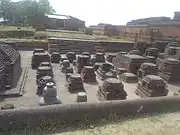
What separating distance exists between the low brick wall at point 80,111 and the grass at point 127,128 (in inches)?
5.9

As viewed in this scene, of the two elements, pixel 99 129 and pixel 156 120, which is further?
pixel 156 120

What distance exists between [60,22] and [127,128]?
28195mm

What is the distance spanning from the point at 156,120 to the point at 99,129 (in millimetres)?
1290

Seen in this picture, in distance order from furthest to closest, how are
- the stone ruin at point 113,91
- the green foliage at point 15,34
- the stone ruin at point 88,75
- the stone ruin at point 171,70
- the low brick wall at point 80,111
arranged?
1. the green foliage at point 15,34
2. the stone ruin at point 171,70
3. the stone ruin at point 88,75
4. the stone ruin at point 113,91
5. the low brick wall at point 80,111

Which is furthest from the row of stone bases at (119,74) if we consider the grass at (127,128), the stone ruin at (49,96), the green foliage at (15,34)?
the green foliage at (15,34)

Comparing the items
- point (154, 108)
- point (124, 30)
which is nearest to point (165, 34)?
point (124, 30)

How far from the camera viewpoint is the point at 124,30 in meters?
25.2

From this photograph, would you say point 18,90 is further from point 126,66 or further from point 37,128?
point 126,66

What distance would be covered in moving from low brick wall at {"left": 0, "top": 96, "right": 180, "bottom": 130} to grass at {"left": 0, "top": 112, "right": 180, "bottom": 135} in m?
Answer: 0.15

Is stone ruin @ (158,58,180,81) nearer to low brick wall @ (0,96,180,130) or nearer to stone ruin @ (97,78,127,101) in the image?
stone ruin @ (97,78,127,101)

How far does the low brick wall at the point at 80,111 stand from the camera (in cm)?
335

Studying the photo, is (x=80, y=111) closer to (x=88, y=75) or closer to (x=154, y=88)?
(x=154, y=88)

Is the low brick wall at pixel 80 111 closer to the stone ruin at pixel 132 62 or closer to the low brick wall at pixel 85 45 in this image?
the stone ruin at pixel 132 62

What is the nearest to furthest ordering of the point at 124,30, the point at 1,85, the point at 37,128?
the point at 37,128
the point at 1,85
the point at 124,30
